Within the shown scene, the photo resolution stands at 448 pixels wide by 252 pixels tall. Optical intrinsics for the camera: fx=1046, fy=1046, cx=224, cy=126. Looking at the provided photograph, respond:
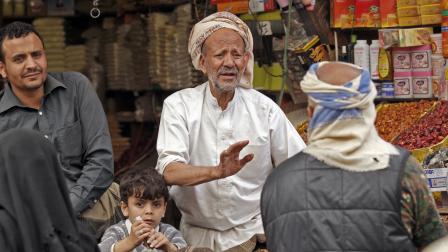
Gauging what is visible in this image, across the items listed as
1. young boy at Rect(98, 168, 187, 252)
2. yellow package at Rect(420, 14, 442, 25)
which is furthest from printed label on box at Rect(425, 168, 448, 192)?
young boy at Rect(98, 168, 187, 252)

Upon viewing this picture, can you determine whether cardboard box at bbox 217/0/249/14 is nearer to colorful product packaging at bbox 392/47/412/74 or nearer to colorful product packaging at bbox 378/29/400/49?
colorful product packaging at bbox 378/29/400/49

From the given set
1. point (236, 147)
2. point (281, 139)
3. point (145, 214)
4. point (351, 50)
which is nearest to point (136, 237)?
point (145, 214)

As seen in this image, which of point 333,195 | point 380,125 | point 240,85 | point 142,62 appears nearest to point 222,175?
point 240,85

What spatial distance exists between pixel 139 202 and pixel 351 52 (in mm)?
2627

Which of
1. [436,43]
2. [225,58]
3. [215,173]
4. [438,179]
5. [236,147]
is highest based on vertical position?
[225,58]

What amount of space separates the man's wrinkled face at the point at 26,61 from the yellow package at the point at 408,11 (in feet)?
8.47

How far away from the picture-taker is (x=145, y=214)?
4.67 m

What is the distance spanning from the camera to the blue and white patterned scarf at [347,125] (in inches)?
135

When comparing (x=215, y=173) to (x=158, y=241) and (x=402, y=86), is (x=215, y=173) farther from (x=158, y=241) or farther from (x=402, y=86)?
(x=402, y=86)

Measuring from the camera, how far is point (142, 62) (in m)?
9.93

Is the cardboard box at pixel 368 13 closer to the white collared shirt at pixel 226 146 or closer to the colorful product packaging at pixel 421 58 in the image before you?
the colorful product packaging at pixel 421 58

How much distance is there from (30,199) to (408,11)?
3.85m

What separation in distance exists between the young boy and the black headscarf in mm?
1088

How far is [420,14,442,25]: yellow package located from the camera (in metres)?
6.57
